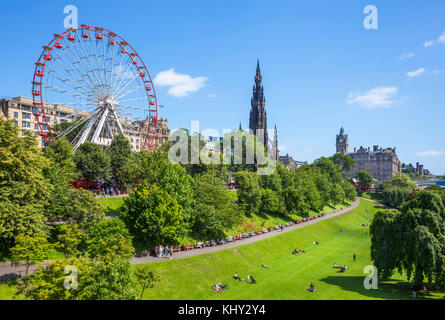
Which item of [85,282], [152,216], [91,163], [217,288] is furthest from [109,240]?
[91,163]

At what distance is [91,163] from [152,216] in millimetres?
27527

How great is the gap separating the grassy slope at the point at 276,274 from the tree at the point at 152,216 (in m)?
4.58

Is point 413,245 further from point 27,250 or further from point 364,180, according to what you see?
point 364,180

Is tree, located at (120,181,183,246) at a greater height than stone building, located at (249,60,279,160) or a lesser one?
lesser

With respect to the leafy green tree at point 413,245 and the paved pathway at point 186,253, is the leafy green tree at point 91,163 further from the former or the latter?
the leafy green tree at point 413,245

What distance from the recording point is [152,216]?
4203 cm

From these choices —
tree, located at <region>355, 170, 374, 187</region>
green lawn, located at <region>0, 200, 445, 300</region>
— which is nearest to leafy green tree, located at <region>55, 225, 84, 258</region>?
green lawn, located at <region>0, 200, 445, 300</region>

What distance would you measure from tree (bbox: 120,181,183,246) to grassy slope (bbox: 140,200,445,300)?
15.0 ft

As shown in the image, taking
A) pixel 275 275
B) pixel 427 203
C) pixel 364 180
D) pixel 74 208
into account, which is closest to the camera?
pixel 427 203

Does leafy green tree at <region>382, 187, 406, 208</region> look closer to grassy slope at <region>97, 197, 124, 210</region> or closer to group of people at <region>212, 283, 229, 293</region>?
grassy slope at <region>97, 197, 124, 210</region>

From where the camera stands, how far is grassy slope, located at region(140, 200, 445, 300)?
111 ft

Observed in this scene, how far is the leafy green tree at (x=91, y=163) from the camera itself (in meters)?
62.6
